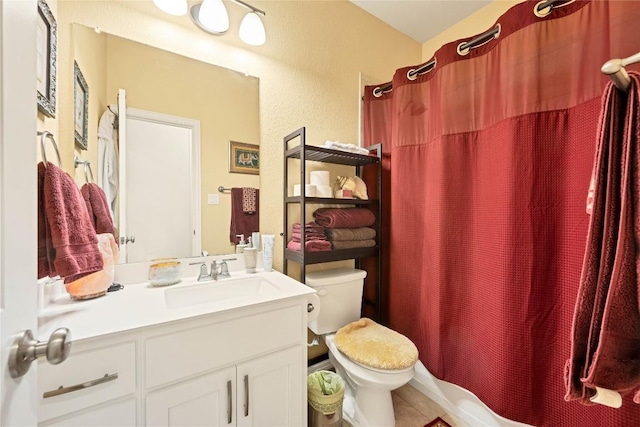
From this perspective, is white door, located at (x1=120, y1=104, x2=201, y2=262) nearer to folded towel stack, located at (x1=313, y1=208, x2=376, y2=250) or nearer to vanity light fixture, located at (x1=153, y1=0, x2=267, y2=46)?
vanity light fixture, located at (x1=153, y1=0, x2=267, y2=46)

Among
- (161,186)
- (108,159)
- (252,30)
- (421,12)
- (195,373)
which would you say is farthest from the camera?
(421,12)

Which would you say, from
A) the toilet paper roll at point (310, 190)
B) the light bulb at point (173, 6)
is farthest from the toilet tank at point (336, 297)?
the light bulb at point (173, 6)

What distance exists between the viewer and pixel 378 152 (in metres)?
1.76

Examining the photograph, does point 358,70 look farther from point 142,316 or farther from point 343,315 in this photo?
point 142,316

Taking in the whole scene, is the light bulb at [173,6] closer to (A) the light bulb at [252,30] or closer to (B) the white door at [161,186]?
(A) the light bulb at [252,30]

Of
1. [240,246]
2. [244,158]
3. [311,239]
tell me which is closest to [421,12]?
[244,158]

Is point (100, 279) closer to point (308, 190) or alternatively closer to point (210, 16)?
point (308, 190)

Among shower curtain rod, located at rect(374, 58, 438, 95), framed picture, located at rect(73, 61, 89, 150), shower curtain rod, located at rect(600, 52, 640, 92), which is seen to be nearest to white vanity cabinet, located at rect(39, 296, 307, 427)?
framed picture, located at rect(73, 61, 89, 150)

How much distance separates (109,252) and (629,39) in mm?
2117

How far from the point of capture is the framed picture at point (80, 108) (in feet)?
3.46

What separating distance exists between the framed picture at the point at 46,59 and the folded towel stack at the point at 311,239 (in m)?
1.12

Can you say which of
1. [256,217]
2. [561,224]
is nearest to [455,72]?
[561,224]

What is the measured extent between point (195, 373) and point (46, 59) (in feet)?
3.99

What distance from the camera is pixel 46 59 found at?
89 centimetres
